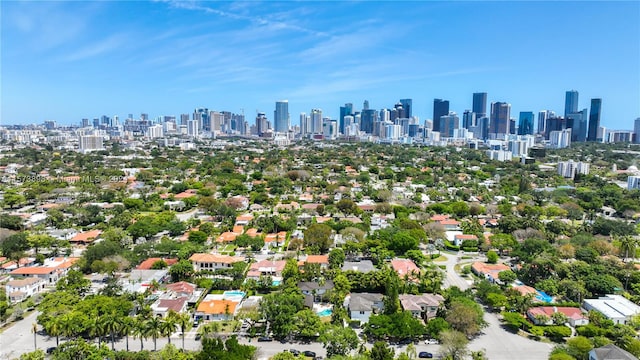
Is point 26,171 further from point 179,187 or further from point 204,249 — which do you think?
point 204,249

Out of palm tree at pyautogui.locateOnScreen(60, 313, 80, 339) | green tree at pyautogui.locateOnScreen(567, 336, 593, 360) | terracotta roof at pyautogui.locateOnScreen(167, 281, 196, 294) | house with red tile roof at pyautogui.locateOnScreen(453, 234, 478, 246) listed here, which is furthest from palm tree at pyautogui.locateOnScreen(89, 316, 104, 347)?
house with red tile roof at pyautogui.locateOnScreen(453, 234, 478, 246)

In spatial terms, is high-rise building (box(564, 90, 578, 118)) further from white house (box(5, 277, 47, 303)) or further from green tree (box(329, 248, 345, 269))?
white house (box(5, 277, 47, 303))

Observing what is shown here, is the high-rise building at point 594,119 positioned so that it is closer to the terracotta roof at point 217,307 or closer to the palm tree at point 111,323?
the terracotta roof at point 217,307

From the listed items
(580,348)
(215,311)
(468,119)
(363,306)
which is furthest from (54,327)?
(468,119)

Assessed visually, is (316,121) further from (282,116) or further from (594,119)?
(594,119)

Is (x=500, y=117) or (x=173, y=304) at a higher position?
(x=500, y=117)
